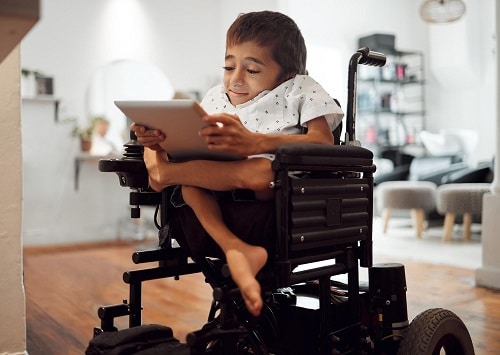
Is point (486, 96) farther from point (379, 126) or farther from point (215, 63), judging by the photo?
point (215, 63)

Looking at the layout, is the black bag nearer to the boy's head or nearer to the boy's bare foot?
the boy's bare foot

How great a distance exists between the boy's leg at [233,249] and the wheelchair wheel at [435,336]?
48 cm

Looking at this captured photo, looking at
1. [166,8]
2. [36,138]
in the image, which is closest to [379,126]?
[166,8]

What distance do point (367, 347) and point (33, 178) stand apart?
4.22 metres

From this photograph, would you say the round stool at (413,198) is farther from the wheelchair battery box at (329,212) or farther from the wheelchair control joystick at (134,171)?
the wheelchair control joystick at (134,171)

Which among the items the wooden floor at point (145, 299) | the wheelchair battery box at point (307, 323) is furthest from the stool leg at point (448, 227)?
the wheelchair battery box at point (307, 323)

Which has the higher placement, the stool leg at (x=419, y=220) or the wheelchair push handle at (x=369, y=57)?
the wheelchair push handle at (x=369, y=57)

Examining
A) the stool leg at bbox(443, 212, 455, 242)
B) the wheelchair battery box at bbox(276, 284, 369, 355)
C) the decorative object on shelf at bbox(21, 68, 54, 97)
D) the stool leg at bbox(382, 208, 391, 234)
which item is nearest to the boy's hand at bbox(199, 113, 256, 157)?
the wheelchair battery box at bbox(276, 284, 369, 355)

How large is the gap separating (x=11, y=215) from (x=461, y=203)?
3.81 m

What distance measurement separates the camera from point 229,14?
6012 millimetres

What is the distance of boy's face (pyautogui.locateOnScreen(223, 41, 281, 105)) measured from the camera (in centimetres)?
135

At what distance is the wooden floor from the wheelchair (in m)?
0.71

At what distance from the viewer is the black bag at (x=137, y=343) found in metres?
1.21

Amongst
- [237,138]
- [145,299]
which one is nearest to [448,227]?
[145,299]
